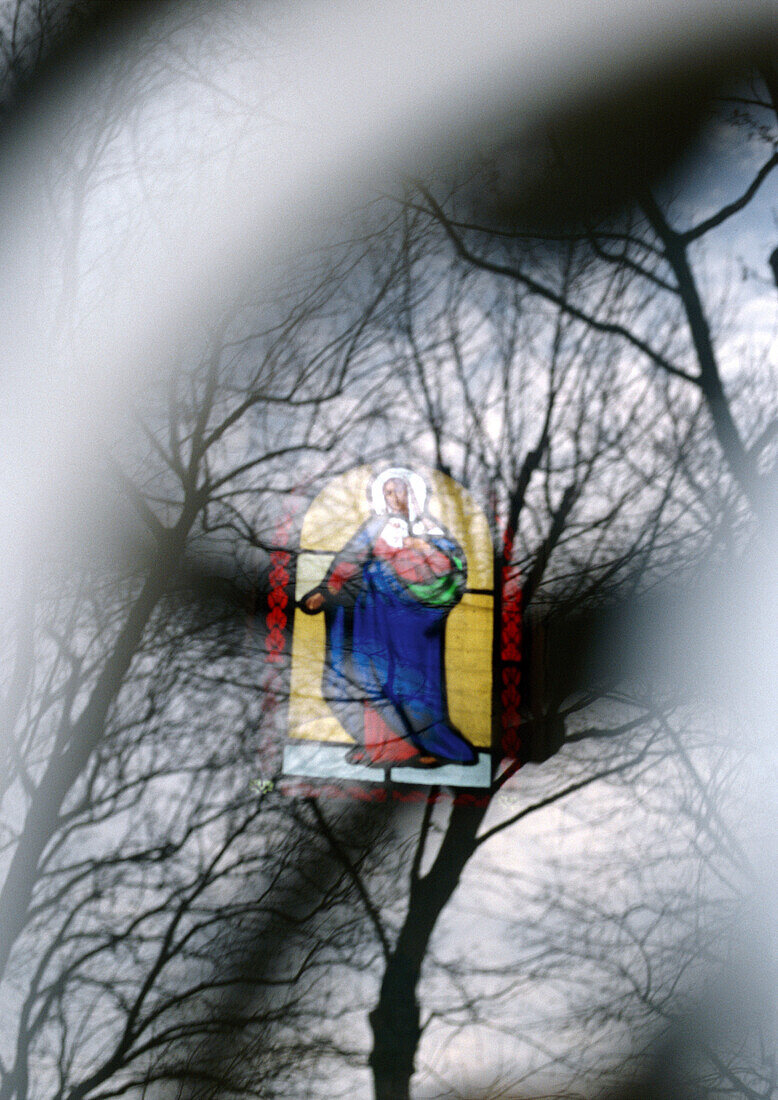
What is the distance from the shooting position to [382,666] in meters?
2.08

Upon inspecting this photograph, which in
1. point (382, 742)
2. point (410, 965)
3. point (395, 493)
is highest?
point (395, 493)

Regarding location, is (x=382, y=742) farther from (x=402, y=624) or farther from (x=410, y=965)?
(x=410, y=965)

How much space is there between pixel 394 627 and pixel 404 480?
0.38 meters

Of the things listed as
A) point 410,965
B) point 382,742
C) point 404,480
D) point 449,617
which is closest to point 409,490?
point 404,480

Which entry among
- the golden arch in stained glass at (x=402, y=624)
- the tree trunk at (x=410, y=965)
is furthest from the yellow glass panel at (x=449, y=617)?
the tree trunk at (x=410, y=965)

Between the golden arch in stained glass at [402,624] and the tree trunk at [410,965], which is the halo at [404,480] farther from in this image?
the tree trunk at [410,965]

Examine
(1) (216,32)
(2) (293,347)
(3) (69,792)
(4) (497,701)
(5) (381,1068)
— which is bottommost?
(5) (381,1068)

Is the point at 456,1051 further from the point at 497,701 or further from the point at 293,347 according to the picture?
the point at 293,347

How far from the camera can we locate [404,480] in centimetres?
212

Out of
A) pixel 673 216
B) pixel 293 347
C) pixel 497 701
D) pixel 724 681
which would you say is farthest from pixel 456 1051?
pixel 673 216

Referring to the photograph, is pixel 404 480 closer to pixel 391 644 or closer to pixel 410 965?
pixel 391 644

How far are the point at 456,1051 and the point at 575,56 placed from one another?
2.51 meters

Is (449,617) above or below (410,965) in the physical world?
above

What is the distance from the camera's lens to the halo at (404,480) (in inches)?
83.2
